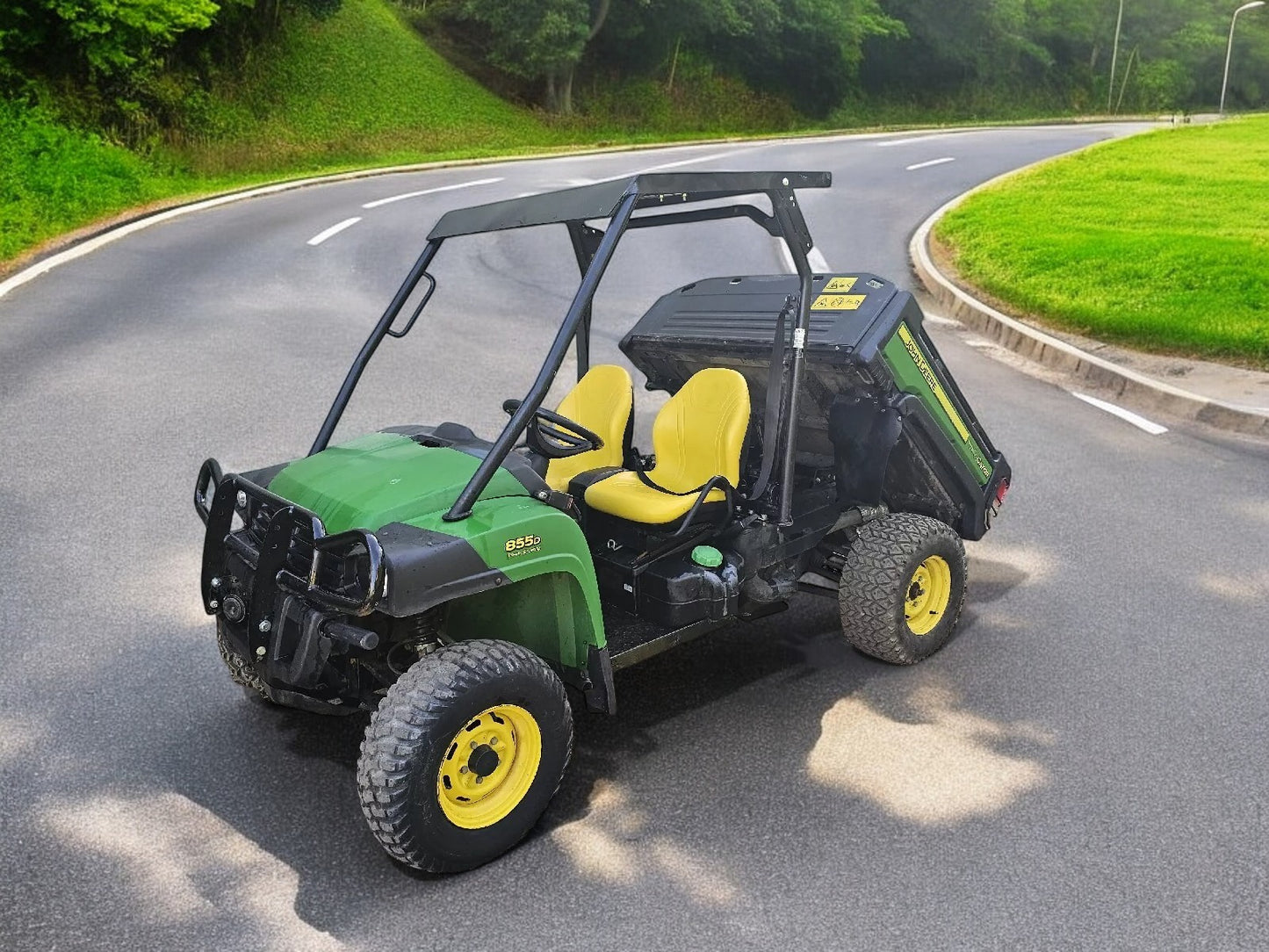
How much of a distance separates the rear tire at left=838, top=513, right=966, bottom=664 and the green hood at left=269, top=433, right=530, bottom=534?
5.51ft

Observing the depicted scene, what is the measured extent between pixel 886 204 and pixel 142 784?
54.7 feet

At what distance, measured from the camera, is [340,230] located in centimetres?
1570

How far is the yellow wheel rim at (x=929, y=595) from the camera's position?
543cm

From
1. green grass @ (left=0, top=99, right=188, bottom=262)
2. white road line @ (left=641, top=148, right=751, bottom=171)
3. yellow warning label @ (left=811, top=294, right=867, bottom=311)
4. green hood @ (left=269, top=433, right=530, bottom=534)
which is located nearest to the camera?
green hood @ (left=269, top=433, right=530, bottom=534)

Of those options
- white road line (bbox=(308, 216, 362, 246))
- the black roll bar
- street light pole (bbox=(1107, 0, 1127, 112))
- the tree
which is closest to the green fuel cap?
the black roll bar

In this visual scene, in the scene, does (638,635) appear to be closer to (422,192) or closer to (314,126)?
(422,192)

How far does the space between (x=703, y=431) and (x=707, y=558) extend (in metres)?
0.63

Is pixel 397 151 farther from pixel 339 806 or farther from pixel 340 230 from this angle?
pixel 339 806

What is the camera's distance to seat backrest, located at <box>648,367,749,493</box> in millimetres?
4996

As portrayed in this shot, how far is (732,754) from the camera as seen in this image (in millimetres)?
4621

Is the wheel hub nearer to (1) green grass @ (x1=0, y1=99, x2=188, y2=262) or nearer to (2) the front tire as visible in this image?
(2) the front tire

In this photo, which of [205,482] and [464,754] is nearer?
[464,754]

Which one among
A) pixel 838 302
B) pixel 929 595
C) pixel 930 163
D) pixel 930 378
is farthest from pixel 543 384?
pixel 930 163

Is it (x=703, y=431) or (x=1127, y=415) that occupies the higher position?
(x=703, y=431)
